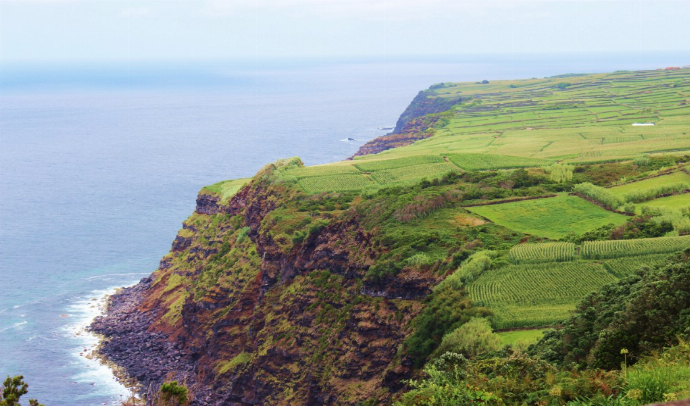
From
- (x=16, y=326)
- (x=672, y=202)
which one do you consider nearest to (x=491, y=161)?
(x=672, y=202)

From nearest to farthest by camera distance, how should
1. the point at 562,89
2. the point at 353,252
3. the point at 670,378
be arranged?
1. the point at 670,378
2. the point at 353,252
3. the point at 562,89

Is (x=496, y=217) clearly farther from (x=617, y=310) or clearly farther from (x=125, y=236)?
(x=125, y=236)

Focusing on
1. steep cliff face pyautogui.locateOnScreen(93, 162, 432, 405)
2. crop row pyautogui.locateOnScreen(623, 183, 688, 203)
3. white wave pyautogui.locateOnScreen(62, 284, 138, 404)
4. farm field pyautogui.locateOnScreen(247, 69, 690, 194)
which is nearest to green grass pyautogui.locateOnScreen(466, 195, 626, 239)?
crop row pyautogui.locateOnScreen(623, 183, 688, 203)

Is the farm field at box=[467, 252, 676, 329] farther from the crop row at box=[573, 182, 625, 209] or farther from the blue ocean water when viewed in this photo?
the blue ocean water

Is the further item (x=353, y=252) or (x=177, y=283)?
(x=177, y=283)

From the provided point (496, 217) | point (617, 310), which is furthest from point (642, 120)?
point (617, 310)

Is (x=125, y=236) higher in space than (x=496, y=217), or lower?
lower
